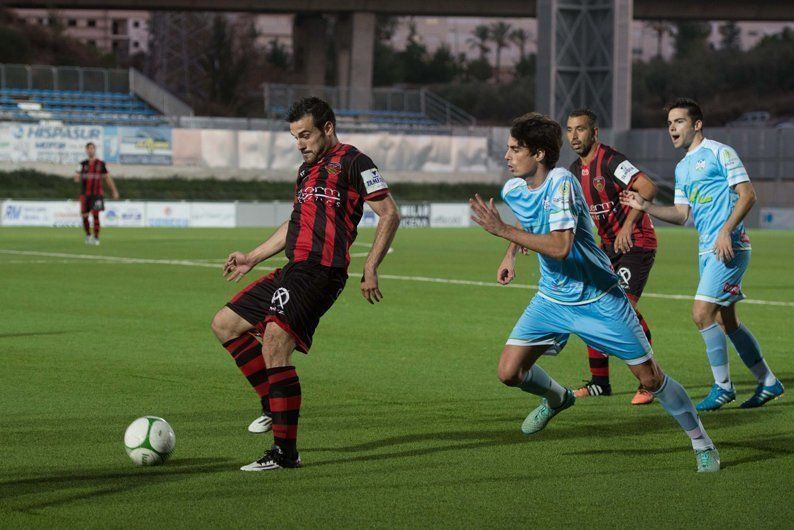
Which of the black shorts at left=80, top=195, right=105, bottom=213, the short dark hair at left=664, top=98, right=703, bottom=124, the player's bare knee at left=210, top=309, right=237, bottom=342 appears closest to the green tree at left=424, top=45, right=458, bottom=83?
the black shorts at left=80, top=195, right=105, bottom=213

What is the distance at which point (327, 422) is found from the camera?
27.5 ft

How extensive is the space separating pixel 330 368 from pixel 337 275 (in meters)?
3.80

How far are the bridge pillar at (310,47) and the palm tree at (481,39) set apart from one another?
9470 cm

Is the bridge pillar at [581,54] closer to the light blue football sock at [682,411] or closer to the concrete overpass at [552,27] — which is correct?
the concrete overpass at [552,27]

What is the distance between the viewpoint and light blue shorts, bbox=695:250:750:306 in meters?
9.08

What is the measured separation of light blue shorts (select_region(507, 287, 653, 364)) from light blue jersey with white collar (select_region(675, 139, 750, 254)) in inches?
88.7

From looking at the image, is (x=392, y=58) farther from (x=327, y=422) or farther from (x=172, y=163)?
(x=327, y=422)

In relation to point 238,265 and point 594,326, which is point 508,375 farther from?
point 238,265

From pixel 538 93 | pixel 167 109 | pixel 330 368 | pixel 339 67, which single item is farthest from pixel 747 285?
pixel 339 67

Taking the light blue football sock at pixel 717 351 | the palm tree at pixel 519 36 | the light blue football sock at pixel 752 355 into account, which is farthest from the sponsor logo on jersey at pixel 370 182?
the palm tree at pixel 519 36

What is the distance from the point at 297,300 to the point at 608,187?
3673 millimetres

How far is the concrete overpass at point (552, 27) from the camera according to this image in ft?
201

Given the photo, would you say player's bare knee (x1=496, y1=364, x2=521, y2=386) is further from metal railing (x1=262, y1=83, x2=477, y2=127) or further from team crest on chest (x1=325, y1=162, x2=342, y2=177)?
metal railing (x1=262, y1=83, x2=477, y2=127)

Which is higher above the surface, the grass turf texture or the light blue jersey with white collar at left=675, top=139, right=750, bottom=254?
the light blue jersey with white collar at left=675, top=139, right=750, bottom=254
